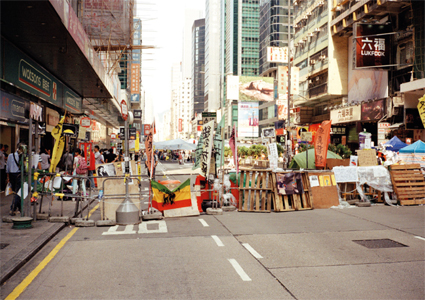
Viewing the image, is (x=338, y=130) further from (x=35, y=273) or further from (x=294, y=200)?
(x=35, y=273)

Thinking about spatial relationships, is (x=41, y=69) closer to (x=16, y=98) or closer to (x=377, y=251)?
(x=16, y=98)

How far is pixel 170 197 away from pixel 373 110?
24958 mm

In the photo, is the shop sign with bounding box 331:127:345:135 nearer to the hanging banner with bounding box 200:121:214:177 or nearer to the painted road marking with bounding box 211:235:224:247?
the hanging banner with bounding box 200:121:214:177

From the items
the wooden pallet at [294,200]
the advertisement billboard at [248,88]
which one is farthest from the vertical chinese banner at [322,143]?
the advertisement billboard at [248,88]

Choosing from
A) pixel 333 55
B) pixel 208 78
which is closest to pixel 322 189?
pixel 333 55

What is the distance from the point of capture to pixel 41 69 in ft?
56.1

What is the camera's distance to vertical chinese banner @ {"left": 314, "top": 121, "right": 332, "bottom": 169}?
17.2m

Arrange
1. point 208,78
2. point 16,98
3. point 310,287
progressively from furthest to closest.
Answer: point 208,78 → point 16,98 → point 310,287

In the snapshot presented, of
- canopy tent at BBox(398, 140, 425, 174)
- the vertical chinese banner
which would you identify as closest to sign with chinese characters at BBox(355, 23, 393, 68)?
canopy tent at BBox(398, 140, 425, 174)

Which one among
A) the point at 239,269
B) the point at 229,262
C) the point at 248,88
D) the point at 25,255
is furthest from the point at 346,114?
the point at 25,255

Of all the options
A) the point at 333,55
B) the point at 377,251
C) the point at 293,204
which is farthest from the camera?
the point at 333,55

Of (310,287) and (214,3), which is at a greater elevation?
(214,3)

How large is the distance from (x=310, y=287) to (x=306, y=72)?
→ 45.1 meters

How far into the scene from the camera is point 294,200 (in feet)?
45.6
